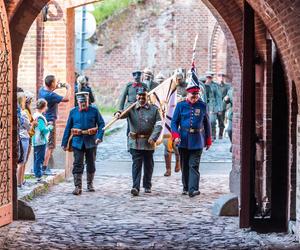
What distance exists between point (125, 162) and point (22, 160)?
6764 millimetres

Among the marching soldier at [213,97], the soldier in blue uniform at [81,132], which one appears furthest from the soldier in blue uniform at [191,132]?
the marching soldier at [213,97]

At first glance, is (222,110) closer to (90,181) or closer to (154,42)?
(90,181)

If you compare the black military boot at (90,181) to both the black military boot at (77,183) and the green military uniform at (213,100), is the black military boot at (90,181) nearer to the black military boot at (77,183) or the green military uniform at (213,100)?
the black military boot at (77,183)

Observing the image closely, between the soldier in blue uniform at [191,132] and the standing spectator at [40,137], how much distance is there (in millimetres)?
2147

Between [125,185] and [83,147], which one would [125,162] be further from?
[83,147]

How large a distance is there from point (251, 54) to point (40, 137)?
511cm

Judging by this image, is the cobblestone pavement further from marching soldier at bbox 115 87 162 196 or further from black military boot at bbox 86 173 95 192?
marching soldier at bbox 115 87 162 196

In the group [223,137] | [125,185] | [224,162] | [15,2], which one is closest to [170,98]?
[125,185]

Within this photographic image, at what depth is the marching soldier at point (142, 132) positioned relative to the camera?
48.0 ft

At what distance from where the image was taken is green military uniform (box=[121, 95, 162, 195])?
14664 millimetres

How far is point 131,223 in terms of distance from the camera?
38.5 feet

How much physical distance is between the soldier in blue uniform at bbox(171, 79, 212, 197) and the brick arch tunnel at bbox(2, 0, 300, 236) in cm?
59

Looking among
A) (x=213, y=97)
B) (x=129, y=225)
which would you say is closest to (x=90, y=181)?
(x=129, y=225)

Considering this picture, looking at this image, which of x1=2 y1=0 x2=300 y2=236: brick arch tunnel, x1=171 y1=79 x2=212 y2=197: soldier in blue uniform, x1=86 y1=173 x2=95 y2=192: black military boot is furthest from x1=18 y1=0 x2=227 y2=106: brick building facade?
x1=2 y1=0 x2=300 y2=236: brick arch tunnel
